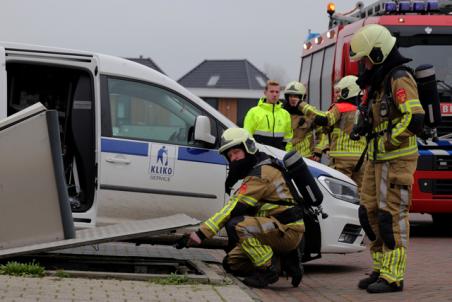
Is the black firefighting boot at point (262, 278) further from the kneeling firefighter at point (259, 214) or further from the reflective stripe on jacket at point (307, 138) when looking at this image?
the reflective stripe on jacket at point (307, 138)

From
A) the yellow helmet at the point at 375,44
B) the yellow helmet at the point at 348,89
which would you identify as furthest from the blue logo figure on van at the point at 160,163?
the yellow helmet at the point at 348,89

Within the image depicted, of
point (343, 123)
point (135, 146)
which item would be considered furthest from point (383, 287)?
point (343, 123)

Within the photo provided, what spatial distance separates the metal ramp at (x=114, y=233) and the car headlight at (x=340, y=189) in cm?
151

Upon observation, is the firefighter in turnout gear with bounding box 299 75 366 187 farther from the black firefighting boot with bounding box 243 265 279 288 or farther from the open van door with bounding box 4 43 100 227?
the black firefighting boot with bounding box 243 265 279 288

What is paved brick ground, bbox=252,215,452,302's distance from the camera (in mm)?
8039

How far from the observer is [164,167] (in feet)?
30.4

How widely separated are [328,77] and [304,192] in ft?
19.1

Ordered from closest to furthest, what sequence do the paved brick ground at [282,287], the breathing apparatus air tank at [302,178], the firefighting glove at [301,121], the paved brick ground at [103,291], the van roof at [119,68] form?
the paved brick ground at [103,291] < the paved brick ground at [282,287] < the breathing apparatus air tank at [302,178] < the van roof at [119,68] < the firefighting glove at [301,121]

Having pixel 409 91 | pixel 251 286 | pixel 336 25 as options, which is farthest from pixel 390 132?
pixel 336 25

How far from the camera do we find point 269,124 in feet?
39.0

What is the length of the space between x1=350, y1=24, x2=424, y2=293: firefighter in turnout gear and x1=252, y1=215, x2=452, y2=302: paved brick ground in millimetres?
260

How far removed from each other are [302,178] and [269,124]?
3422mm

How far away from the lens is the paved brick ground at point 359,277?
26.4 ft

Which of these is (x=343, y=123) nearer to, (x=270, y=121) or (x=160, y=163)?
(x=270, y=121)
